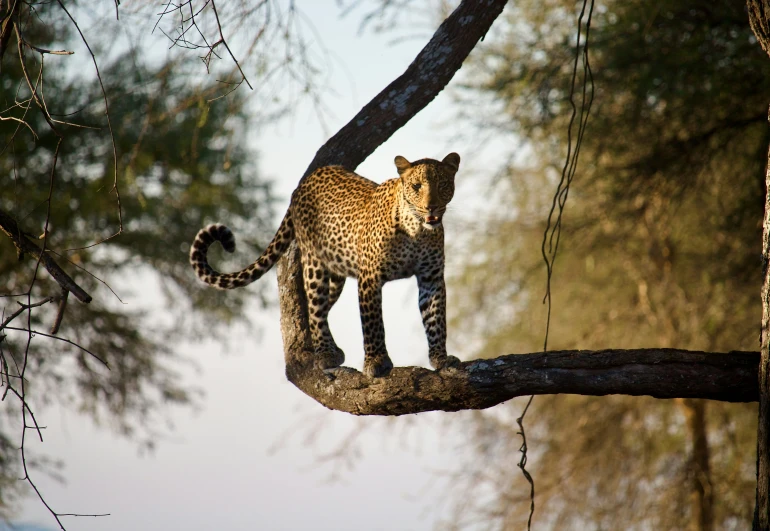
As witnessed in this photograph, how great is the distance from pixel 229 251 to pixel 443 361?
1.58 metres

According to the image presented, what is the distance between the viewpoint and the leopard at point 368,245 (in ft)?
15.2

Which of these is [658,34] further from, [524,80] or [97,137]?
[97,137]

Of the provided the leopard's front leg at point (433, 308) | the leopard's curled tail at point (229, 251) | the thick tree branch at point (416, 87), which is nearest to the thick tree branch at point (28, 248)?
the leopard's curled tail at point (229, 251)

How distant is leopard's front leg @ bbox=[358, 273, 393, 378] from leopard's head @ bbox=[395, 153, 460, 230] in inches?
18.0

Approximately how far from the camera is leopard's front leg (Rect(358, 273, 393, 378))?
4.82 m

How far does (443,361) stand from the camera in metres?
4.66

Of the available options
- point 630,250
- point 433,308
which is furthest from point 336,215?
point 630,250

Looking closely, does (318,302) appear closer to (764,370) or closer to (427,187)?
(427,187)

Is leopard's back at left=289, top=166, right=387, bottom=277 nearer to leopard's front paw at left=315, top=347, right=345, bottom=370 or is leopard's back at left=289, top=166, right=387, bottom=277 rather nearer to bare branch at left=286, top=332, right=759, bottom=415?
leopard's front paw at left=315, top=347, right=345, bottom=370

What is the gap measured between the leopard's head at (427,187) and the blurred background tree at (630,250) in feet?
16.3

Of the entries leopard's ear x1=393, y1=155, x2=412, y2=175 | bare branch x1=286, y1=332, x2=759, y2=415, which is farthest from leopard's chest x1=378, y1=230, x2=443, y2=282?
bare branch x1=286, y1=332, x2=759, y2=415

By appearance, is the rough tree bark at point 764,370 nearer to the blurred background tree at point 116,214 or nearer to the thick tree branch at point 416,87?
the thick tree branch at point 416,87

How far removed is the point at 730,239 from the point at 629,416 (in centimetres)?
306

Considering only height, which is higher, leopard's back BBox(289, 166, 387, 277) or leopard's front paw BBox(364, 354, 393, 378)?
leopard's back BBox(289, 166, 387, 277)
